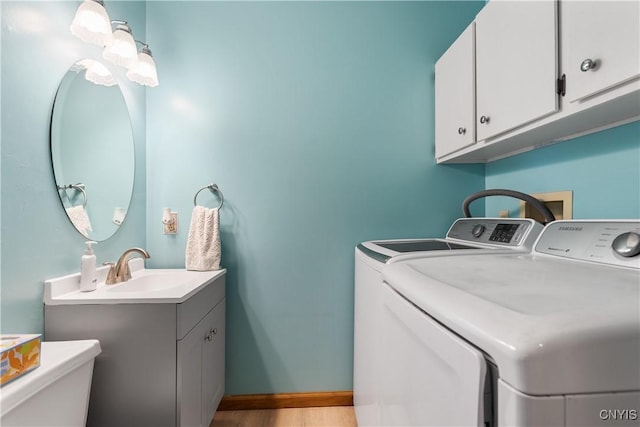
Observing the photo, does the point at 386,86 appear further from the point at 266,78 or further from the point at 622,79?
the point at 622,79

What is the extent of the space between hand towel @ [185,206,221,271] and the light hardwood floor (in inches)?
33.8

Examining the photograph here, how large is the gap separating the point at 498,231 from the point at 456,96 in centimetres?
75

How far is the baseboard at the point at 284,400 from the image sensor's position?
5.59 feet

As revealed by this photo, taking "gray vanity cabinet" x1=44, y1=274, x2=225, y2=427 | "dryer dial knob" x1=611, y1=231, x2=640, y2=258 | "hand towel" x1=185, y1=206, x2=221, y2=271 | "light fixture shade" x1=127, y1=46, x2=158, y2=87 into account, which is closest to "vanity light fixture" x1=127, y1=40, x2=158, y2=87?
"light fixture shade" x1=127, y1=46, x2=158, y2=87

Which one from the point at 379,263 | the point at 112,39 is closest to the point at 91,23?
the point at 112,39

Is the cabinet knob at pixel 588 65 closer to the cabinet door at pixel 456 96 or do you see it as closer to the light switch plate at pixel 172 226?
the cabinet door at pixel 456 96

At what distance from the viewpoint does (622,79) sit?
0.75 meters

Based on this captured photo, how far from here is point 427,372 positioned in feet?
1.90

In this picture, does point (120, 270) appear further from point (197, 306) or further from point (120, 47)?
point (120, 47)

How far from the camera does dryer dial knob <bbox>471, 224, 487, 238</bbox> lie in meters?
1.39

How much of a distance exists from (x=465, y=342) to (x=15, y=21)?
5.18ft

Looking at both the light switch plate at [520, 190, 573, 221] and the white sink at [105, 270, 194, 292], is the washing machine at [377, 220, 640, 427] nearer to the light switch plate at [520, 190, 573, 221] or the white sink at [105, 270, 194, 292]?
the light switch plate at [520, 190, 573, 221]

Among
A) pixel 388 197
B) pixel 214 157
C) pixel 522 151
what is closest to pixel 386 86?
pixel 388 197

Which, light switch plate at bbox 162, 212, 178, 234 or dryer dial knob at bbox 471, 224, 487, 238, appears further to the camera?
light switch plate at bbox 162, 212, 178, 234
